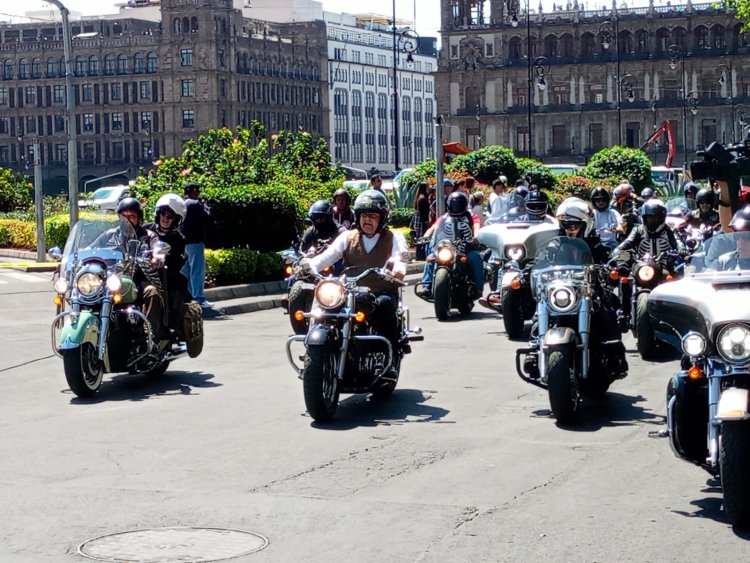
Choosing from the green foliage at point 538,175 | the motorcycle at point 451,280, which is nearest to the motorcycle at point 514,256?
the motorcycle at point 451,280

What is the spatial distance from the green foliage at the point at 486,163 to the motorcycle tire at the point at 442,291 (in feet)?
82.1

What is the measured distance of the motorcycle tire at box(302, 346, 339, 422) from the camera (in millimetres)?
10594

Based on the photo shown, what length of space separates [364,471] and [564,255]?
9.38 ft

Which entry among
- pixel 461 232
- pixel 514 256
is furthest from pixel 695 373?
pixel 461 232

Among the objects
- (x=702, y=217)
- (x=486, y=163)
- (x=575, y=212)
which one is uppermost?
(x=486, y=163)

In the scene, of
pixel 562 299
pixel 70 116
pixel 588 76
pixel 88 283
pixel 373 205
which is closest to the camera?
pixel 562 299

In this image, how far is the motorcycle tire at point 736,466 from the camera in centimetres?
721

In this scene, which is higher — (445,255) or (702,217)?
(702,217)

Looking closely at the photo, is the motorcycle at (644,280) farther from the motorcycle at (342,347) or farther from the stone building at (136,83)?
the stone building at (136,83)

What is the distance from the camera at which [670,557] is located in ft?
22.9

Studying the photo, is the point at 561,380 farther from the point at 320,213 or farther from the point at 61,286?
the point at 320,213

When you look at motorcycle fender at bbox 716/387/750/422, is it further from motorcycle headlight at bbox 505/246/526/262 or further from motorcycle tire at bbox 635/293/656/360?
motorcycle headlight at bbox 505/246/526/262

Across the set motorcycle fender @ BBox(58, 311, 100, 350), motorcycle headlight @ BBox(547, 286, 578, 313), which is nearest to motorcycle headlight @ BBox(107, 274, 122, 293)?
motorcycle fender @ BBox(58, 311, 100, 350)

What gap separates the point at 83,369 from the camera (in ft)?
39.9
